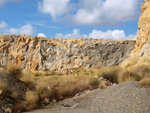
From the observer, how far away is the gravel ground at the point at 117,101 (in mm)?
7203

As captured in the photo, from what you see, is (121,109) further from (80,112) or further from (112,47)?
(112,47)

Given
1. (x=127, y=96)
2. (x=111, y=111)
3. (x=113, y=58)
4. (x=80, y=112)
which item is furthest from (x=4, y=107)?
(x=113, y=58)

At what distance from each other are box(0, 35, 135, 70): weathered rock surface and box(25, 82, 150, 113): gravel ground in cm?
1256

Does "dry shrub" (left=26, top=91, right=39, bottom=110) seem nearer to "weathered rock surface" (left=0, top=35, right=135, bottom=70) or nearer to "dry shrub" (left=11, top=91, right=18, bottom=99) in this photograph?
"dry shrub" (left=11, top=91, right=18, bottom=99)

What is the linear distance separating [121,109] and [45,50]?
647 inches

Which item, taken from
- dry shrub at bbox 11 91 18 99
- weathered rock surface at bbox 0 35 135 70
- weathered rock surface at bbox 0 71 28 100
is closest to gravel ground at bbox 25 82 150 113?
dry shrub at bbox 11 91 18 99

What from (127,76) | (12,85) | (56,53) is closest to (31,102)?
(12,85)

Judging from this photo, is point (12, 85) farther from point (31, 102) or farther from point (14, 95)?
point (31, 102)

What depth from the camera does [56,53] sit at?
22734 millimetres

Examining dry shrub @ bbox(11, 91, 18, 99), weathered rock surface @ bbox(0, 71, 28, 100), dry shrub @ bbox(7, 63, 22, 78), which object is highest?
dry shrub @ bbox(7, 63, 22, 78)

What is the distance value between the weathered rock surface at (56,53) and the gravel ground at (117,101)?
41.2 ft

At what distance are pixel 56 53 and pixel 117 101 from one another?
15469mm

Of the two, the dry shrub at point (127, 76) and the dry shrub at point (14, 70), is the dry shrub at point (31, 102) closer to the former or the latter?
the dry shrub at point (14, 70)

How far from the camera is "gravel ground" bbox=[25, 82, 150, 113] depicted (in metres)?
7.20
